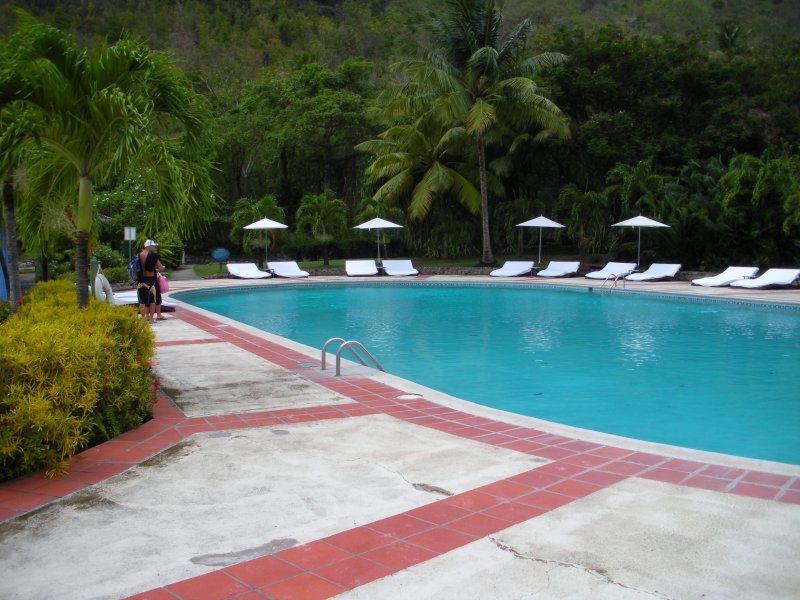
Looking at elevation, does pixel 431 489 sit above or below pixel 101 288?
below

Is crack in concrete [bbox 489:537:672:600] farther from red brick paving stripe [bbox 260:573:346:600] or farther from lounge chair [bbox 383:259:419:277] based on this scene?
lounge chair [bbox 383:259:419:277]

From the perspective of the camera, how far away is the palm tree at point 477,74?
26.4 metres

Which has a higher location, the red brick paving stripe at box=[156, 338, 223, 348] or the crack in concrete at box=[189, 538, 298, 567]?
the red brick paving stripe at box=[156, 338, 223, 348]

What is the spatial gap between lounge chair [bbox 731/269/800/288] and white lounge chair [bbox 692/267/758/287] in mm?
451

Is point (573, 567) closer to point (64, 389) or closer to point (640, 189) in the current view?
point (64, 389)

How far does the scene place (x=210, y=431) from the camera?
6035 millimetres

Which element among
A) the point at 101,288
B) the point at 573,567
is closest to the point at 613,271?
the point at 101,288

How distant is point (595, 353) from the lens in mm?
12188

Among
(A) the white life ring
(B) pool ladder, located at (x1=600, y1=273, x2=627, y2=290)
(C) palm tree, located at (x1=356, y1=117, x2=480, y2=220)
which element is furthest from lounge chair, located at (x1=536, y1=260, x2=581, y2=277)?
(A) the white life ring

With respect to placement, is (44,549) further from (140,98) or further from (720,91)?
(720,91)

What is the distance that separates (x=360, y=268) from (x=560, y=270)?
7.55 metres

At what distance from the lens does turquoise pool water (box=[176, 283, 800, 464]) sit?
8.23 metres

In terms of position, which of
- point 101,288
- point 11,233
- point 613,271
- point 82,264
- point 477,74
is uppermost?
point 477,74

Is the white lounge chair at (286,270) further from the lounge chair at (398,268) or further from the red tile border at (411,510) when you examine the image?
the red tile border at (411,510)
